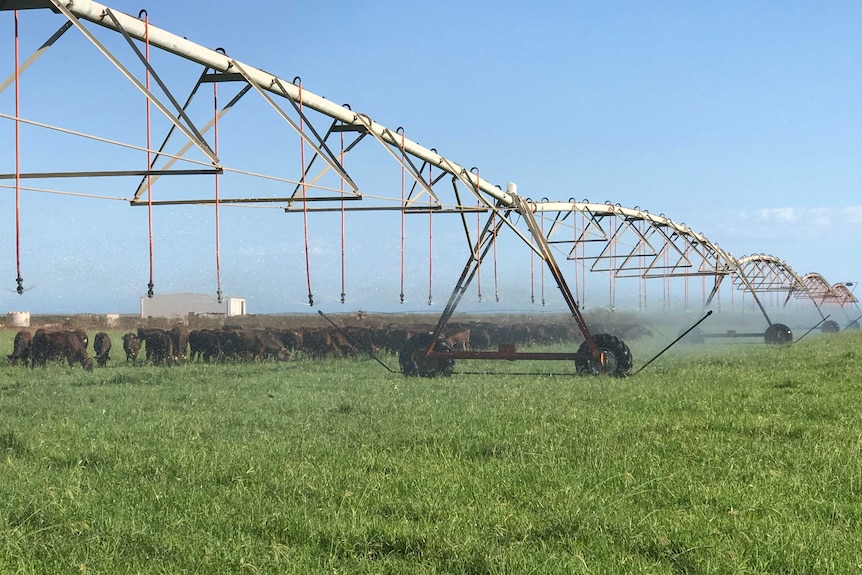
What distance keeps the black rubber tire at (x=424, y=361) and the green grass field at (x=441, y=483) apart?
5.27 meters

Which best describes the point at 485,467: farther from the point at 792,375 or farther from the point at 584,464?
the point at 792,375

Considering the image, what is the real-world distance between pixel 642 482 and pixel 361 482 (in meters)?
2.40

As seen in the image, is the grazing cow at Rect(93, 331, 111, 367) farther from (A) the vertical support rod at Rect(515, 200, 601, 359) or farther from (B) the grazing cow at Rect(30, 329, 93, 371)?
(A) the vertical support rod at Rect(515, 200, 601, 359)

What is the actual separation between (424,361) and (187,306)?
59.3 metres

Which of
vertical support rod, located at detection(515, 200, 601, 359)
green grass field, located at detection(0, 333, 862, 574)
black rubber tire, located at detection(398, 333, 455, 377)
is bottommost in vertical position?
green grass field, located at detection(0, 333, 862, 574)

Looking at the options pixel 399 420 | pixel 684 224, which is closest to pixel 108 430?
pixel 399 420

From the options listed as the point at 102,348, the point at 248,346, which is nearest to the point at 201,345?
the point at 248,346

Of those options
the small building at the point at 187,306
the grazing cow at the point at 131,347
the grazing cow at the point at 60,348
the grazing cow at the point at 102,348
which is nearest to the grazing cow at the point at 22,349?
the grazing cow at the point at 60,348

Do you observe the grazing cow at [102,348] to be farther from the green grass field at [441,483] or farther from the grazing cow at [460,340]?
the grazing cow at [460,340]

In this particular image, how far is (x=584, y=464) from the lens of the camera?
8.15 metres

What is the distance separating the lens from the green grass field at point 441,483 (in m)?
5.61

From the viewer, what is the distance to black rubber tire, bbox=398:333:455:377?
19578 mm

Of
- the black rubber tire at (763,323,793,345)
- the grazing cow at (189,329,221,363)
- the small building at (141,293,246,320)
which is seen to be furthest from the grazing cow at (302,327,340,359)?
the small building at (141,293,246,320)

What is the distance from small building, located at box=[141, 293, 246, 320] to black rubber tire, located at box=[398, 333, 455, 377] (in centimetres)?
5336
